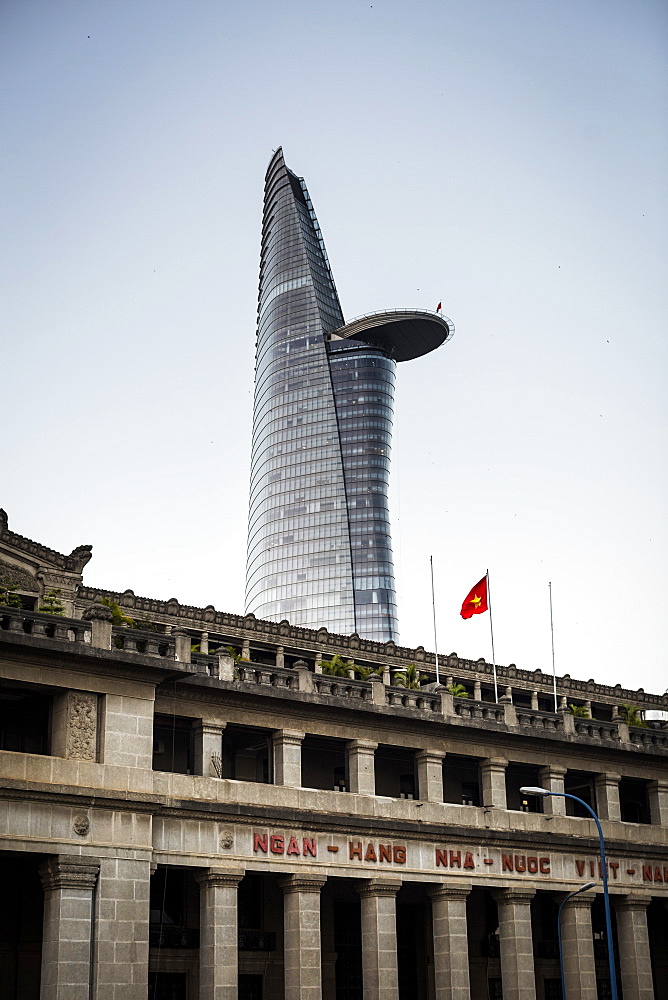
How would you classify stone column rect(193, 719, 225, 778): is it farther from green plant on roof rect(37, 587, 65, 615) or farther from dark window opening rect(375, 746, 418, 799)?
dark window opening rect(375, 746, 418, 799)

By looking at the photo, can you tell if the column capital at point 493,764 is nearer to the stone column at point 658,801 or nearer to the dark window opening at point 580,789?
the dark window opening at point 580,789

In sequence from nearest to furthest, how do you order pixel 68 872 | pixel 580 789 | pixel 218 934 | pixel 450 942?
1. pixel 68 872
2. pixel 218 934
3. pixel 450 942
4. pixel 580 789

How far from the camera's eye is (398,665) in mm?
67438

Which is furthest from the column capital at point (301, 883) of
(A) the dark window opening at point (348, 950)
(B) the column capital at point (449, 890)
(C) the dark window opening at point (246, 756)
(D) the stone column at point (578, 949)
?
(D) the stone column at point (578, 949)

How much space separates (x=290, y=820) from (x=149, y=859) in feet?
21.9

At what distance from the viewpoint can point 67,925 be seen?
127 feet

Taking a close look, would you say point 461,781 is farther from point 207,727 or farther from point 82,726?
point 82,726

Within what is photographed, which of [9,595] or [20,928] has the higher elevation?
[9,595]

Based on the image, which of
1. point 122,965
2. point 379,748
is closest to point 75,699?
point 122,965

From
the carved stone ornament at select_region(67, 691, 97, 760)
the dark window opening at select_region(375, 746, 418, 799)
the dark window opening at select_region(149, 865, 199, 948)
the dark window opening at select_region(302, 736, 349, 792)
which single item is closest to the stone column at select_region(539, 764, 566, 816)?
the dark window opening at select_region(375, 746, 418, 799)

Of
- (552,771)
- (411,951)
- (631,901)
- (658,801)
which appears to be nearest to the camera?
(411,951)

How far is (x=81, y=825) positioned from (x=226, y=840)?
6.41m

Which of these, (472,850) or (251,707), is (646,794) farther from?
(251,707)

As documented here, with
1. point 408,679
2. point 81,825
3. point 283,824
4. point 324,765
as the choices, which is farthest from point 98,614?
point 408,679
